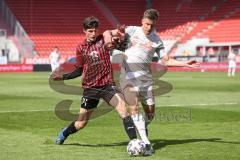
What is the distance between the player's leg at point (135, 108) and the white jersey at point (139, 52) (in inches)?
9.0

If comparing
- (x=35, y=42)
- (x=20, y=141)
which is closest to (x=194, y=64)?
(x=20, y=141)

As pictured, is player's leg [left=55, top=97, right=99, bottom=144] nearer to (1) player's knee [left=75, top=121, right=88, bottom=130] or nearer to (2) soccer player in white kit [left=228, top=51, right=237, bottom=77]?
(1) player's knee [left=75, top=121, right=88, bottom=130]

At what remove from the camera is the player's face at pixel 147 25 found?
353 inches

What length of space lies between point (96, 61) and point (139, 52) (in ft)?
2.37

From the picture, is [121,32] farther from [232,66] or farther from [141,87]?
[232,66]

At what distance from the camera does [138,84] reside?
9.41m

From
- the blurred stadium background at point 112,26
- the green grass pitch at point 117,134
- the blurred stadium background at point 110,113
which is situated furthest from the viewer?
the blurred stadium background at point 112,26

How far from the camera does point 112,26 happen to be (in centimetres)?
6169

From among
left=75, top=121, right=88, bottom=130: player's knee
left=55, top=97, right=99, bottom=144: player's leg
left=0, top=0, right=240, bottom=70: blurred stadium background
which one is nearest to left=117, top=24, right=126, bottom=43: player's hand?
left=55, top=97, right=99, bottom=144: player's leg

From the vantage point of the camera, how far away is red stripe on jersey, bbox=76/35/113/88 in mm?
9141

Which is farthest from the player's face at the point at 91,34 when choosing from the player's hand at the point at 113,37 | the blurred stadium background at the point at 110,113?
the blurred stadium background at the point at 110,113

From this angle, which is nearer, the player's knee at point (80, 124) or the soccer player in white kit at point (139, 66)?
the soccer player in white kit at point (139, 66)

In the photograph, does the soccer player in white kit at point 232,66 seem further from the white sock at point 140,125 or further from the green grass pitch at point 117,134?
the white sock at point 140,125

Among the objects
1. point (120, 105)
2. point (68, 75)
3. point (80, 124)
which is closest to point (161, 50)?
point (120, 105)
